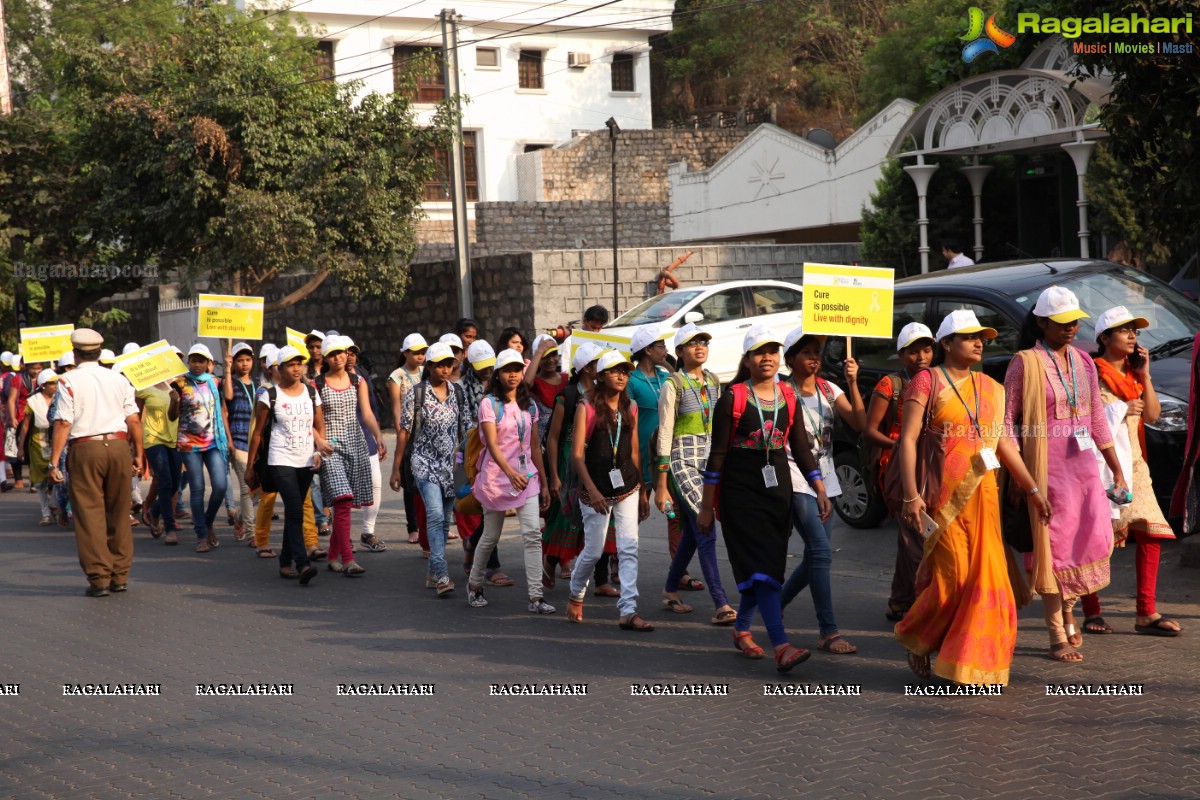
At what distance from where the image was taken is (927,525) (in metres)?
6.54

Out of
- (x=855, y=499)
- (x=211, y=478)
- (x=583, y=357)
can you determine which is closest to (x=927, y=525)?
(x=583, y=357)

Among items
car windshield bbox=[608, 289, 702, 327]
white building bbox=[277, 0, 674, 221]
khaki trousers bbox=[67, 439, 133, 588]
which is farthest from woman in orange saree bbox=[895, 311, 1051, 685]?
white building bbox=[277, 0, 674, 221]

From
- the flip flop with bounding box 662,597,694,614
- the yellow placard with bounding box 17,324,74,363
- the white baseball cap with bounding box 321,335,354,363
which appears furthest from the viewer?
the yellow placard with bounding box 17,324,74,363

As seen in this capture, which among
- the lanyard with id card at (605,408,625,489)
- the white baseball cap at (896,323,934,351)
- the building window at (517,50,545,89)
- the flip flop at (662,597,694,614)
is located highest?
the building window at (517,50,545,89)

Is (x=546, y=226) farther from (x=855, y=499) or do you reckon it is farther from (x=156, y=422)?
(x=855, y=499)

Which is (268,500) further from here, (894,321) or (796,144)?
(796,144)

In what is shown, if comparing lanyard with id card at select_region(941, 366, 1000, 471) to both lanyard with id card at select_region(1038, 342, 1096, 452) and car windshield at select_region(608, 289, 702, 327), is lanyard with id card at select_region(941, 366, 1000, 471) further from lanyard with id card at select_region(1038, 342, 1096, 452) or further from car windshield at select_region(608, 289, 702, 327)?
car windshield at select_region(608, 289, 702, 327)

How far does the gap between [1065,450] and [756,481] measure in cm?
158

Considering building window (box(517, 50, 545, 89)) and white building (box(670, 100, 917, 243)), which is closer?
white building (box(670, 100, 917, 243))

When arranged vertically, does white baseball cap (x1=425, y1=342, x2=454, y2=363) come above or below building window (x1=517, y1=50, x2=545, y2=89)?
below

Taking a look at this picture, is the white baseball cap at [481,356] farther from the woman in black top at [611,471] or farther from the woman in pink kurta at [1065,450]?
the woman in pink kurta at [1065,450]

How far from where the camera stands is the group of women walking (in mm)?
6621

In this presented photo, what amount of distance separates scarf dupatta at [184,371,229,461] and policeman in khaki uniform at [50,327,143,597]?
1833mm

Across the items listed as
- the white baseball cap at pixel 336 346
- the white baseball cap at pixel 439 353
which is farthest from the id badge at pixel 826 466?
the white baseball cap at pixel 336 346
